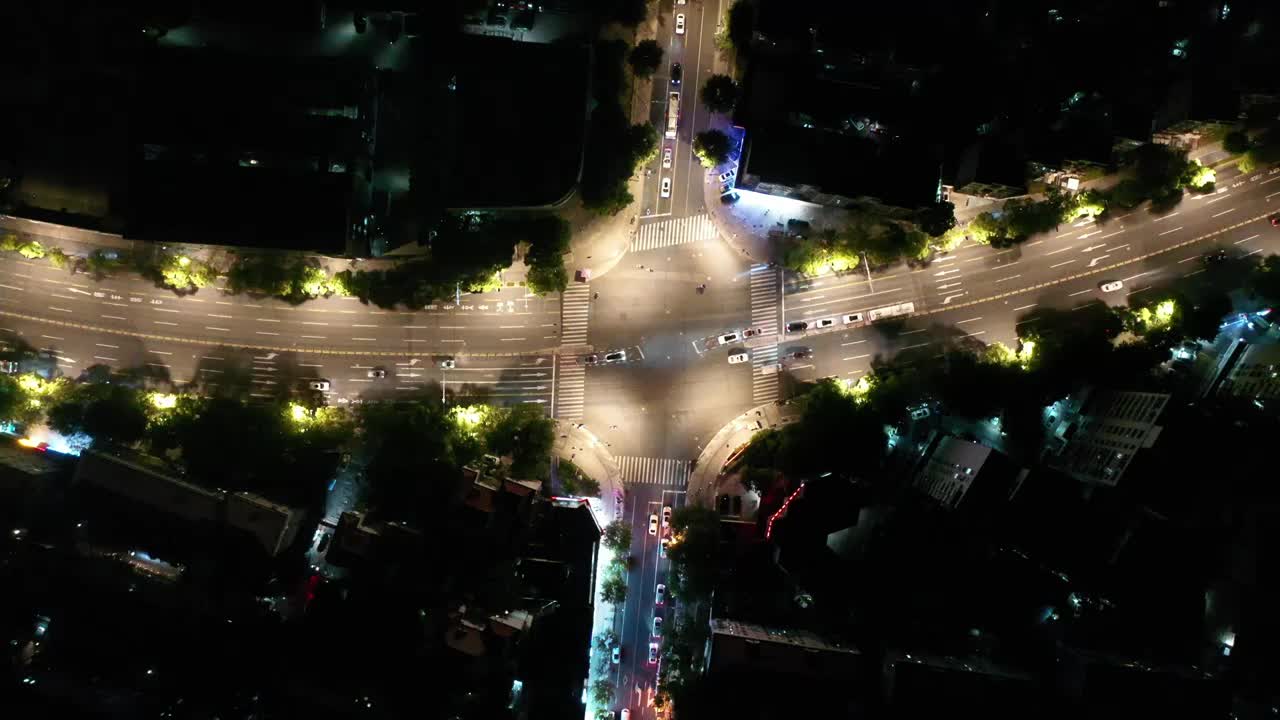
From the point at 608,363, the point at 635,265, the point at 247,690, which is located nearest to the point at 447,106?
the point at 635,265

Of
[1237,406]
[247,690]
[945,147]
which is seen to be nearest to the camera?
[247,690]

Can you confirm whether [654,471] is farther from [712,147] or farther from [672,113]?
[672,113]

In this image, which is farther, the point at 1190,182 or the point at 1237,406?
the point at 1190,182

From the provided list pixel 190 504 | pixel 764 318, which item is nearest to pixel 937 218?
pixel 764 318

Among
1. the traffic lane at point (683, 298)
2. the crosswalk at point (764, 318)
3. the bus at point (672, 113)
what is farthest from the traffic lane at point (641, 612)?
the bus at point (672, 113)

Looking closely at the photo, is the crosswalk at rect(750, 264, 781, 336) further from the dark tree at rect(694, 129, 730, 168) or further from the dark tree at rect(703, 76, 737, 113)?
the dark tree at rect(703, 76, 737, 113)

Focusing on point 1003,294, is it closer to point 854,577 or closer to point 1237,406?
point 1237,406

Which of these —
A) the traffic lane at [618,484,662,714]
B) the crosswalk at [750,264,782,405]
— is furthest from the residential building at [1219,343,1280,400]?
the traffic lane at [618,484,662,714]
